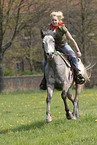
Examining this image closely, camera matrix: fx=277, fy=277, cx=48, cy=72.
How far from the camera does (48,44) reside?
22.2 ft


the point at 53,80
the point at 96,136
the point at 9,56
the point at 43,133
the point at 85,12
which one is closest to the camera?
the point at 96,136

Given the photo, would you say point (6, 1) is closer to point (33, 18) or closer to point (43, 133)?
point (33, 18)

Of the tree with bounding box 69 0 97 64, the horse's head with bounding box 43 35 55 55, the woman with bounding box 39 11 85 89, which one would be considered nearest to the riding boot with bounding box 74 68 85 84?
the woman with bounding box 39 11 85 89

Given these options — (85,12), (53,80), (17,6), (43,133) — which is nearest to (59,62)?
(53,80)

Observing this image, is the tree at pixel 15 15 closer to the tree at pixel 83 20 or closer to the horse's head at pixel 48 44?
the tree at pixel 83 20

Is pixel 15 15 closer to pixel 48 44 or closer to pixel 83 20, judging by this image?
pixel 83 20

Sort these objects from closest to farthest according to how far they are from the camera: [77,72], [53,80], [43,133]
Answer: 1. [43,133]
2. [53,80]
3. [77,72]

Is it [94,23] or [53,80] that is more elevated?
[94,23]

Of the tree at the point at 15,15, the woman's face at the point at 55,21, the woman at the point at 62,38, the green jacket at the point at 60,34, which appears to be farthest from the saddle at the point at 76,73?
the tree at the point at 15,15

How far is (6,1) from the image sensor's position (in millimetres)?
24328

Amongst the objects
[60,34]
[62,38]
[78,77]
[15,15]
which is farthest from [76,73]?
[15,15]

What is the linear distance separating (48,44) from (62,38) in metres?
1.08

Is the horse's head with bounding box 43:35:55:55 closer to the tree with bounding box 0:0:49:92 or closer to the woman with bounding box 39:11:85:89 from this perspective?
the woman with bounding box 39:11:85:89

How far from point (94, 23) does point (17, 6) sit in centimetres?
821
